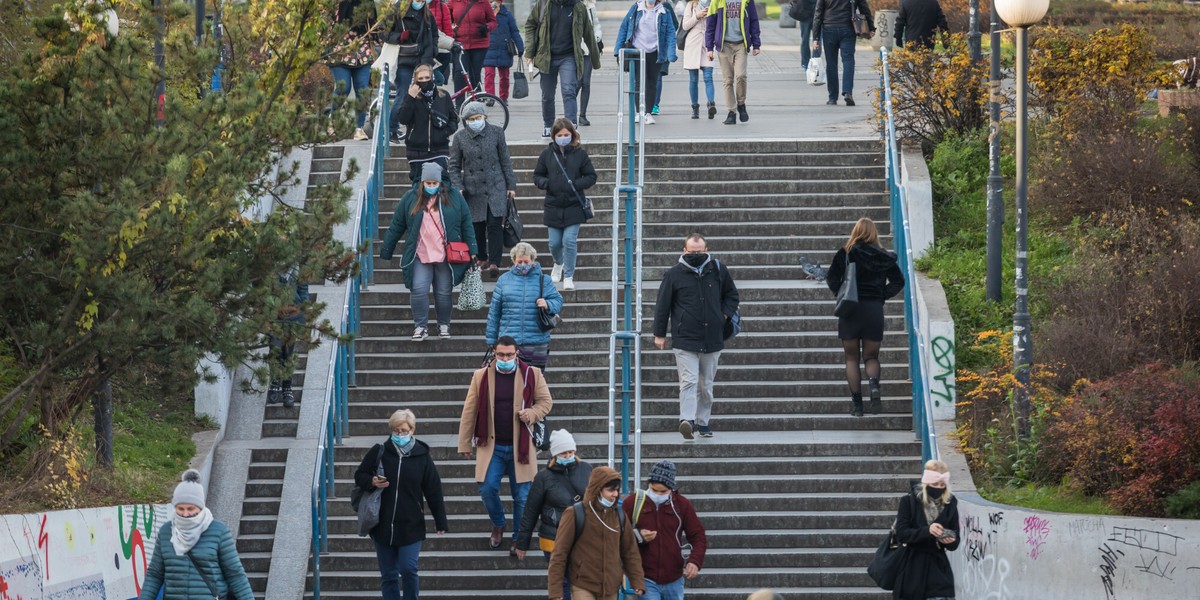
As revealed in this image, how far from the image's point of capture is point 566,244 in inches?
653

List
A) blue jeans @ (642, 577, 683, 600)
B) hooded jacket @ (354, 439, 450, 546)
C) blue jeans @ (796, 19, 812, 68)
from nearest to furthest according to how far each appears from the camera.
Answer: blue jeans @ (642, 577, 683, 600) → hooded jacket @ (354, 439, 450, 546) → blue jeans @ (796, 19, 812, 68)

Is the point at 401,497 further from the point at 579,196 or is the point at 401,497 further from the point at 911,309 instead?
the point at 911,309

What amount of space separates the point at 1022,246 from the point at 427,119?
6582mm

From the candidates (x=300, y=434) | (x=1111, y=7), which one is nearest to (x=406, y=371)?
(x=300, y=434)

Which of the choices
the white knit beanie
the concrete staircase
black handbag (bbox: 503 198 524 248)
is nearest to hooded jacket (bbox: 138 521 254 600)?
the white knit beanie

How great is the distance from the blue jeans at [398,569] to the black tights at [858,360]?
4.39 m

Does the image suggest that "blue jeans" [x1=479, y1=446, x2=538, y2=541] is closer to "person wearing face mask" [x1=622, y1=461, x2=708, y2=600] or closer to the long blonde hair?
"person wearing face mask" [x1=622, y1=461, x2=708, y2=600]

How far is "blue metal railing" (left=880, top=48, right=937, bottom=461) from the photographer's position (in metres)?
14.1

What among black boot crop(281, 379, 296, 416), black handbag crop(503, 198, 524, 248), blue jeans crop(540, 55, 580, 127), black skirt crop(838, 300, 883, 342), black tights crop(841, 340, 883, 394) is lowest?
black boot crop(281, 379, 296, 416)

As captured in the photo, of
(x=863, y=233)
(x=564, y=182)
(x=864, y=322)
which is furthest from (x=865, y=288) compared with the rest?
(x=564, y=182)

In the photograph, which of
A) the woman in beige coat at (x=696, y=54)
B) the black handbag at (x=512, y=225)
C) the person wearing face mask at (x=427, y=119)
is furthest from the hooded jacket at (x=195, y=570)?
the woman in beige coat at (x=696, y=54)

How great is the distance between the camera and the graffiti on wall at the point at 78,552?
10.8 m

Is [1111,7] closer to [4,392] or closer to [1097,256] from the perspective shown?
[1097,256]

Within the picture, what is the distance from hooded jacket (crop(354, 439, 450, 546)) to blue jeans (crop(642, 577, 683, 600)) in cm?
165
